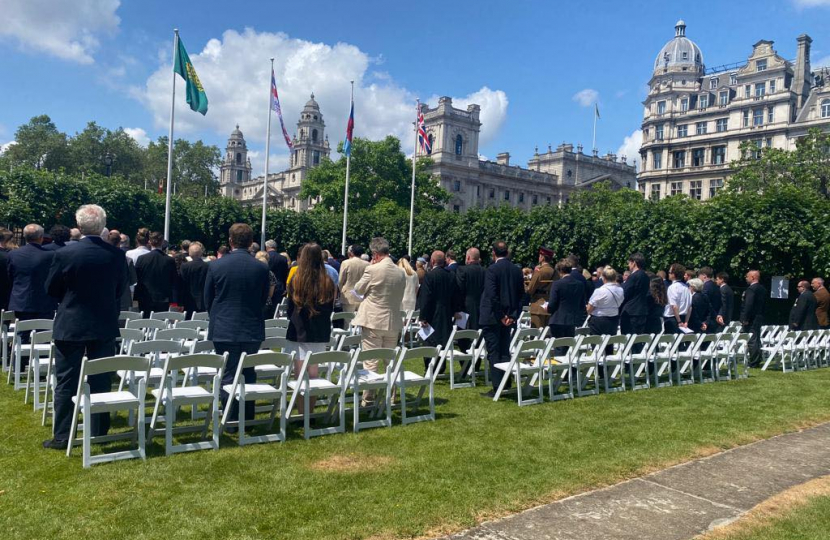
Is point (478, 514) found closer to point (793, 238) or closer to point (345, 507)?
point (345, 507)

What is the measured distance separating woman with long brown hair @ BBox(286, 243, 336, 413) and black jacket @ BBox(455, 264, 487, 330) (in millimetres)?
3414

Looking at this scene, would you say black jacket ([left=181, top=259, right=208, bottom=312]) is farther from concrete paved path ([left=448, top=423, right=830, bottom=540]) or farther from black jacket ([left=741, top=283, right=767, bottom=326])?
black jacket ([left=741, top=283, right=767, bottom=326])

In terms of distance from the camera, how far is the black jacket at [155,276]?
1041cm

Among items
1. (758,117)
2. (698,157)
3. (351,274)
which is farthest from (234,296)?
(698,157)

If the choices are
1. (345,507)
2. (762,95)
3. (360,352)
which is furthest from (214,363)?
(762,95)

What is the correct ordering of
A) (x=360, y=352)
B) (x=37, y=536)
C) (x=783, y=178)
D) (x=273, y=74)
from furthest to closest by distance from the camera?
(x=783, y=178), (x=273, y=74), (x=360, y=352), (x=37, y=536)

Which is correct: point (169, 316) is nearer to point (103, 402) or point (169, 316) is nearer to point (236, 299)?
point (236, 299)

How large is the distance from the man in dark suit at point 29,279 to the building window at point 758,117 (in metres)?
75.5

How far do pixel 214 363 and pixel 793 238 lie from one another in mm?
19089

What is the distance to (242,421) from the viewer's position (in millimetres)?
5703

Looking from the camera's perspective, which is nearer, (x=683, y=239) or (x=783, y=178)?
(x=683, y=239)

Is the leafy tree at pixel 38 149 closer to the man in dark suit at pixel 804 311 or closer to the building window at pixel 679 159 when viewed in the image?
the building window at pixel 679 159

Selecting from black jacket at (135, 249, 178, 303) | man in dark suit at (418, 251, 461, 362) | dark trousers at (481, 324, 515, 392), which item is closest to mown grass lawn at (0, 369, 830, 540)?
dark trousers at (481, 324, 515, 392)

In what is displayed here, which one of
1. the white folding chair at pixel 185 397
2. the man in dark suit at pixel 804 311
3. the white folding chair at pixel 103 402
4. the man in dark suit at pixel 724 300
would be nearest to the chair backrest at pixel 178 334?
the white folding chair at pixel 185 397
